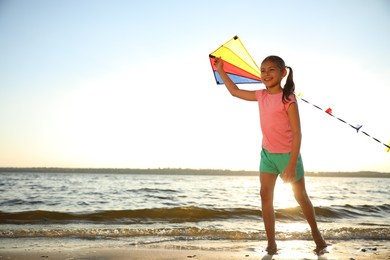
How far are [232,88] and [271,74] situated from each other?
1.71ft

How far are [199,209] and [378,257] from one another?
682 centimetres

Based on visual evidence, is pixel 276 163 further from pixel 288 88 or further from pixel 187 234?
pixel 187 234

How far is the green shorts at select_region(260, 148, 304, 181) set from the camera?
3.69 m

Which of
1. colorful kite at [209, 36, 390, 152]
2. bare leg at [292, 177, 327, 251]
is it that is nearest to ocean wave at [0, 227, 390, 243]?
bare leg at [292, 177, 327, 251]

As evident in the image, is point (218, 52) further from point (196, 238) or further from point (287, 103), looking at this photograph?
point (196, 238)

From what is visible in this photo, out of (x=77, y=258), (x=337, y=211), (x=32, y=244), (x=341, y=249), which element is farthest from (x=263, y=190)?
(x=337, y=211)

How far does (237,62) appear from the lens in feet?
14.5

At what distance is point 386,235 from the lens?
6191 millimetres

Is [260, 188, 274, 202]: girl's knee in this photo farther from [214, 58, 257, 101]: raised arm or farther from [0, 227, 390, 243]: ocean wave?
[0, 227, 390, 243]: ocean wave

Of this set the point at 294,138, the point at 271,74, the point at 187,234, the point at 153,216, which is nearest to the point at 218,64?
the point at 271,74

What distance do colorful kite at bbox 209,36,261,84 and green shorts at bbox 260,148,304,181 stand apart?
993mm

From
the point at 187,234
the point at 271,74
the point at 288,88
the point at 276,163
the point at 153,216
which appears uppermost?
the point at 271,74

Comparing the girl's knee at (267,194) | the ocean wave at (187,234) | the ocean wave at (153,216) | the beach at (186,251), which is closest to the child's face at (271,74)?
the girl's knee at (267,194)

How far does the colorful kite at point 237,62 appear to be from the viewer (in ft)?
14.2
